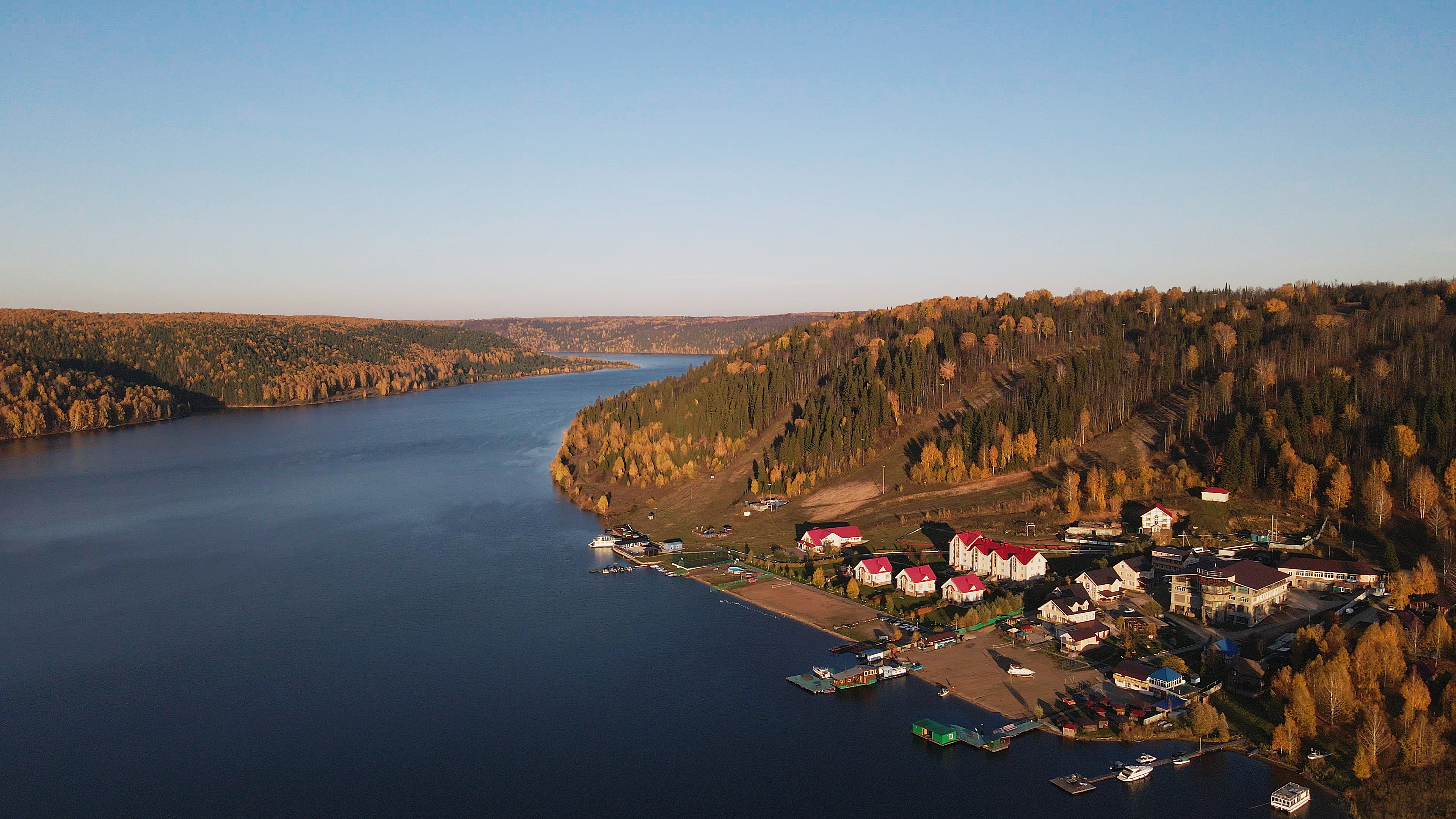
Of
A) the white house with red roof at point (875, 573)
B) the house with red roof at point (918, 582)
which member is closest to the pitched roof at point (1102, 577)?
the house with red roof at point (918, 582)

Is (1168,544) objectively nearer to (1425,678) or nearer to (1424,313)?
(1425,678)

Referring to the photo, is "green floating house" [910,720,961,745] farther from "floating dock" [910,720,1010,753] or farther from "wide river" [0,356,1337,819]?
"wide river" [0,356,1337,819]

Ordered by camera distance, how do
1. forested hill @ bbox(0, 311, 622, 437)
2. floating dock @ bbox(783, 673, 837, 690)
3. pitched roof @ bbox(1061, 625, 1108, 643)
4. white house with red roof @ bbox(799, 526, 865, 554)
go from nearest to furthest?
1. floating dock @ bbox(783, 673, 837, 690)
2. pitched roof @ bbox(1061, 625, 1108, 643)
3. white house with red roof @ bbox(799, 526, 865, 554)
4. forested hill @ bbox(0, 311, 622, 437)

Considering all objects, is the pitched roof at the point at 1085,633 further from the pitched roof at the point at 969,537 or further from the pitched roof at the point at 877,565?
the pitched roof at the point at 877,565

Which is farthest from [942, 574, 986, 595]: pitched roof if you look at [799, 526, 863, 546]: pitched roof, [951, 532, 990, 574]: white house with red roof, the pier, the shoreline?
the shoreline

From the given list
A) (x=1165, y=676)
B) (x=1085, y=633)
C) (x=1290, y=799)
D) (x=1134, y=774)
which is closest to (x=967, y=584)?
(x=1085, y=633)
